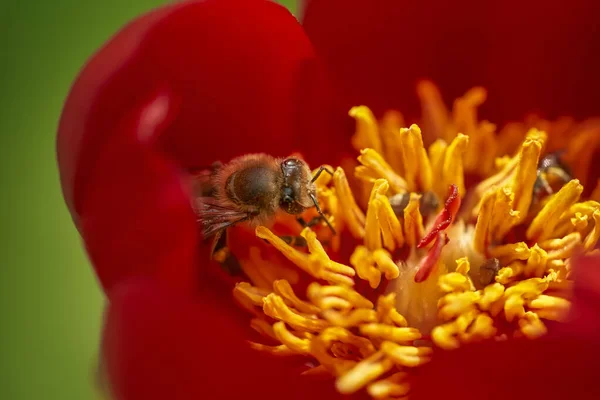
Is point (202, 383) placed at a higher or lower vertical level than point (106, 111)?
lower

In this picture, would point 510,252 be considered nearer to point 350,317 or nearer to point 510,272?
point 510,272

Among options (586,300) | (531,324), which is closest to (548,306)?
(531,324)

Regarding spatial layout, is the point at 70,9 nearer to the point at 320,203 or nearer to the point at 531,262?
the point at 320,203

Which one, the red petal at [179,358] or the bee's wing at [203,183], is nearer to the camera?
the red petal at [179,358]

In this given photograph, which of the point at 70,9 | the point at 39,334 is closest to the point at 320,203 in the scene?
the point at 39,334

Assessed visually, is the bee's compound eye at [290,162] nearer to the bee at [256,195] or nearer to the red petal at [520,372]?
the bee at [256,195]

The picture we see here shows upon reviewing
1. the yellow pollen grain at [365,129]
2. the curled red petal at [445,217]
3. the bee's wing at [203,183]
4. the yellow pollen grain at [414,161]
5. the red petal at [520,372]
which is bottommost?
the red petal at [520,372]

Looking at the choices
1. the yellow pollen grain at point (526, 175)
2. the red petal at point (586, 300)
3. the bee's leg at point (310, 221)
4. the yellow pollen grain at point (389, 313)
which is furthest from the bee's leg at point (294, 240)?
the red petal at point (586, 300)
